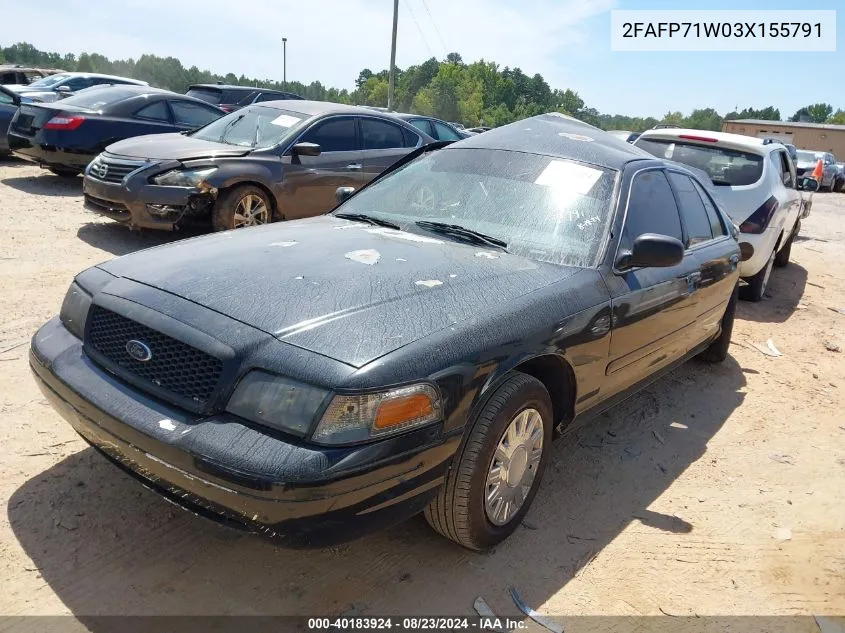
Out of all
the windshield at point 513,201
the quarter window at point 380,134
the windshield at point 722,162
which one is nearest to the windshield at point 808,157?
the windshield at point 722,162

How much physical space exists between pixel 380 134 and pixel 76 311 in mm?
5824

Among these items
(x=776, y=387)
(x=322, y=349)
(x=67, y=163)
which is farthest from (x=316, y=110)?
(x=322, y=349)

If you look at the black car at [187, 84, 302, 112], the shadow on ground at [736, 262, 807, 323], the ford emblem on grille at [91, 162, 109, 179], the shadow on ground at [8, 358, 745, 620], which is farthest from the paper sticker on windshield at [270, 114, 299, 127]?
the black car at [187, 84, 302, 112]

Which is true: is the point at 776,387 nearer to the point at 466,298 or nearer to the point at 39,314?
the point at 466,298

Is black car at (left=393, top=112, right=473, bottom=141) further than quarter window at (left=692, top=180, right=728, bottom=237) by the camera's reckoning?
Yes

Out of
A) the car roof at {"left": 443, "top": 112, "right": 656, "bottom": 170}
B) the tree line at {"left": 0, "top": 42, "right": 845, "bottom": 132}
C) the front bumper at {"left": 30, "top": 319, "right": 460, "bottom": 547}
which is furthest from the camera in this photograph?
the tree line at {"left": 0, "top": 42, "right": 845, "bottom": 132}

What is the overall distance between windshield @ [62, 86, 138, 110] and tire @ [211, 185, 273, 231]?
4.09 metres

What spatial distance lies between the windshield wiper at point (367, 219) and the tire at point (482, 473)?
1205 mm

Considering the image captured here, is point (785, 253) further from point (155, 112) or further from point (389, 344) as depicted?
point (155, 112)

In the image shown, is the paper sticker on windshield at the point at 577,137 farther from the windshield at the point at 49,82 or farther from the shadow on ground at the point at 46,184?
the windshield at the point at 49,82

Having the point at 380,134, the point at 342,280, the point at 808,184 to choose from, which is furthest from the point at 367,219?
the point at 808,184

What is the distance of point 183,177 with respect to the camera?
636 cm

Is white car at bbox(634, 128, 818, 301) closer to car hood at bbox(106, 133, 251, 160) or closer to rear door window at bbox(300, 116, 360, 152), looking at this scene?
rear door window at bbox(300, 116, 360, 152)

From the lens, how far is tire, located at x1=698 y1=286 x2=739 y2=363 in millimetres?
5043
